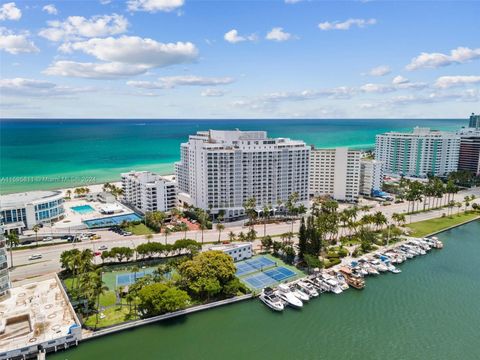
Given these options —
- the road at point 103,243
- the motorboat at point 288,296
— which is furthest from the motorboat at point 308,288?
the road at point 103,243

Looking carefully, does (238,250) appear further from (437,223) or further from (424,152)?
(424,152)

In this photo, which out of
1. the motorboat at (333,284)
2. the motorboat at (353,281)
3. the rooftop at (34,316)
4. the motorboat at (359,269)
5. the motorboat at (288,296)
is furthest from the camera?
the motorboat at (359,269)

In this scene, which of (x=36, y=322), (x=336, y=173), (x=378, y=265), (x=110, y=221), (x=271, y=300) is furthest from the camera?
(x=336, y=173)

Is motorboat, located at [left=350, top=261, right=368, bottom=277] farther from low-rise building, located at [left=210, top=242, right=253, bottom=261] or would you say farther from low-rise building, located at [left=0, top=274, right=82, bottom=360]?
low-rise building, located at [left=0, top=274, right=82, bottom=360]

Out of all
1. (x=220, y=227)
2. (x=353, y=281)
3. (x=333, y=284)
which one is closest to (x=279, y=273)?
(x=333, y=284)

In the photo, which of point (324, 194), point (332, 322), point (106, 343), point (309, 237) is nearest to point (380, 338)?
point (332, 322)

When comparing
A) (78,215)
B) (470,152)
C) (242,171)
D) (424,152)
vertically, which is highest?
(424,152)

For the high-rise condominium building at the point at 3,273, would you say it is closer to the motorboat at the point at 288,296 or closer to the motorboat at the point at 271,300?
the motorboat at the point at 271,300
